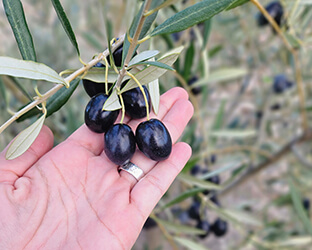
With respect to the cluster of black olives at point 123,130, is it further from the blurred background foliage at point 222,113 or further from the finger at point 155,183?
the blurred background foliage at point 222,113

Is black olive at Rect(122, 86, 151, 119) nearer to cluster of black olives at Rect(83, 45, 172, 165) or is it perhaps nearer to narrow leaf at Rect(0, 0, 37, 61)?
cluster of black olives at Rect(83, 45, 172, 165)

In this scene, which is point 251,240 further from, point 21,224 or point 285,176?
point 21,224

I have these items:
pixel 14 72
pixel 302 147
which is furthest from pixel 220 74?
pixel 302 147

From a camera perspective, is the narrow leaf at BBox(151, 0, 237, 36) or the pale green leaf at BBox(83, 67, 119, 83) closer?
the narrow leaf at BBox(151, 0, 237, 36)

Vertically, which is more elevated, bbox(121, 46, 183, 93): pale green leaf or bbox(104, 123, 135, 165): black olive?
bbox(121, 46, 183, 93): pale green leaf

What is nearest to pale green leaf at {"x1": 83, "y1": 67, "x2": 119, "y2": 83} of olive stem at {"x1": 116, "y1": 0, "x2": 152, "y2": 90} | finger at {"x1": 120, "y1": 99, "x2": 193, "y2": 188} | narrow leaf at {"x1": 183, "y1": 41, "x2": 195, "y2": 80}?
olive stem at {"x1": 116, "y1": 0, "x2": 152, "y2": 90}

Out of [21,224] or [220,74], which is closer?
[21,224]

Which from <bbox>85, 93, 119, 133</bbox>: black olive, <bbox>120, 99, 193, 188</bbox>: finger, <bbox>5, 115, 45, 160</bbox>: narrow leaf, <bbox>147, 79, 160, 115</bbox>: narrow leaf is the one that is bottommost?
<bbox>120, 99, 193, 188</bbox>: finger

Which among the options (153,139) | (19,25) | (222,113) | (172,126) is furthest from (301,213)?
(19,25)
